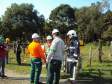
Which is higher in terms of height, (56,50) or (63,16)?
(63,16)

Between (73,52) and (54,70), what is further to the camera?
(73,52)

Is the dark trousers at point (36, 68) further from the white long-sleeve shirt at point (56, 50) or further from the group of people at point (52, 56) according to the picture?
the white long-sleeve shirt at point (56, 50)

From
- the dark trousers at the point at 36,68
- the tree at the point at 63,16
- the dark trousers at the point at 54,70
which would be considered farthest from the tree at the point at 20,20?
the dark trousers at the point at 54,70

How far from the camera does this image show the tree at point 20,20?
182 feet

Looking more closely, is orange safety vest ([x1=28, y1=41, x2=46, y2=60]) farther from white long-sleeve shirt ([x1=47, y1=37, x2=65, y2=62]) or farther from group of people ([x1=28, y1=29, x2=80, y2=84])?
white long-sleeve shirt ([x1=47, y1=37, x2=65, y2=62])

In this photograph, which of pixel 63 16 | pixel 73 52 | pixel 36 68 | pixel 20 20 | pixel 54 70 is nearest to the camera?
pixel 54 70

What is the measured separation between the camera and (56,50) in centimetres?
1326

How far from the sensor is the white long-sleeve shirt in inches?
520

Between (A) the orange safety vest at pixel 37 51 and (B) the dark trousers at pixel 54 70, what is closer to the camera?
(B) the dark trousers at pixel 54 70

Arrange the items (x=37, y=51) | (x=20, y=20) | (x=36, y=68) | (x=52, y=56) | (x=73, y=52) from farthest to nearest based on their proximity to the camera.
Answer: (x=20, y=20) → (x=73, y=52) → (x=36, y=68) → (x=37, y=51) → (x=52, y=56)

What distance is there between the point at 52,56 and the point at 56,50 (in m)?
0.22

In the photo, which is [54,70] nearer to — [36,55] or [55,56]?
[55,56]

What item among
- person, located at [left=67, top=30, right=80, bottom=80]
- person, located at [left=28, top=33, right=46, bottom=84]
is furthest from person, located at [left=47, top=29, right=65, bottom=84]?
person, located at [left=67, top=30, right=80, bottom=80]

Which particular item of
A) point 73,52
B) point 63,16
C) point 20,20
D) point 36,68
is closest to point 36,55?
point 36,68
